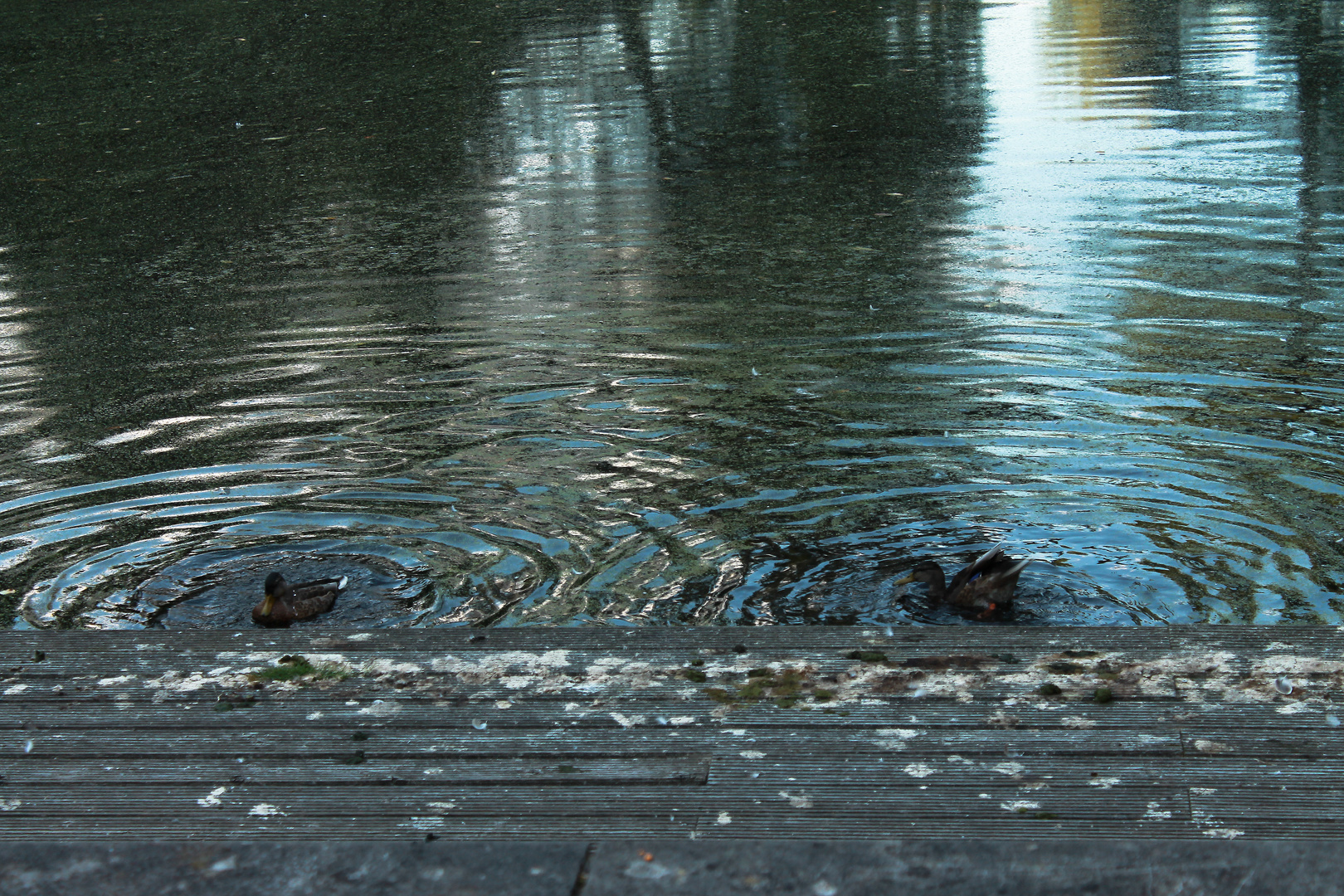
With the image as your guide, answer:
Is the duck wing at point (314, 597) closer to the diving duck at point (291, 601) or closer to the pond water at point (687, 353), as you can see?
the diving duck at point (291, 601)

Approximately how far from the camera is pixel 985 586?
4641mm

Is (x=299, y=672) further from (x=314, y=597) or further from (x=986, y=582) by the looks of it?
(x=986, y=582)

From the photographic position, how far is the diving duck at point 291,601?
459 centimetres

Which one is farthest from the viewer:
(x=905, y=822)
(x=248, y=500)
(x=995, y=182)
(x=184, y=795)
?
(x=995, y=182)

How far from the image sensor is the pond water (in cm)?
520

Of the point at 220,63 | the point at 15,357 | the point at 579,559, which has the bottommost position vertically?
the point at 579,559

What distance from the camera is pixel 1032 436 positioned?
6203 millimetres

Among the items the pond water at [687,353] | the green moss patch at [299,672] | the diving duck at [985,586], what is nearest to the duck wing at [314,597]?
the pond water at [687,353]

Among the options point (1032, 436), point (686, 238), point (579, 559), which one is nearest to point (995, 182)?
point (686, 238)

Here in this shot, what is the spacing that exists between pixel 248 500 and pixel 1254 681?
437 centimetres

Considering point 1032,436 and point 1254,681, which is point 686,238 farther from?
point 1254,681

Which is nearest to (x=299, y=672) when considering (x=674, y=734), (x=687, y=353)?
(x=674, y=734)

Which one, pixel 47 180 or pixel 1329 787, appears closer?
pixel 1329 787

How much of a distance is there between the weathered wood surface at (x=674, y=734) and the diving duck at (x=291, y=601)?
769 mm
